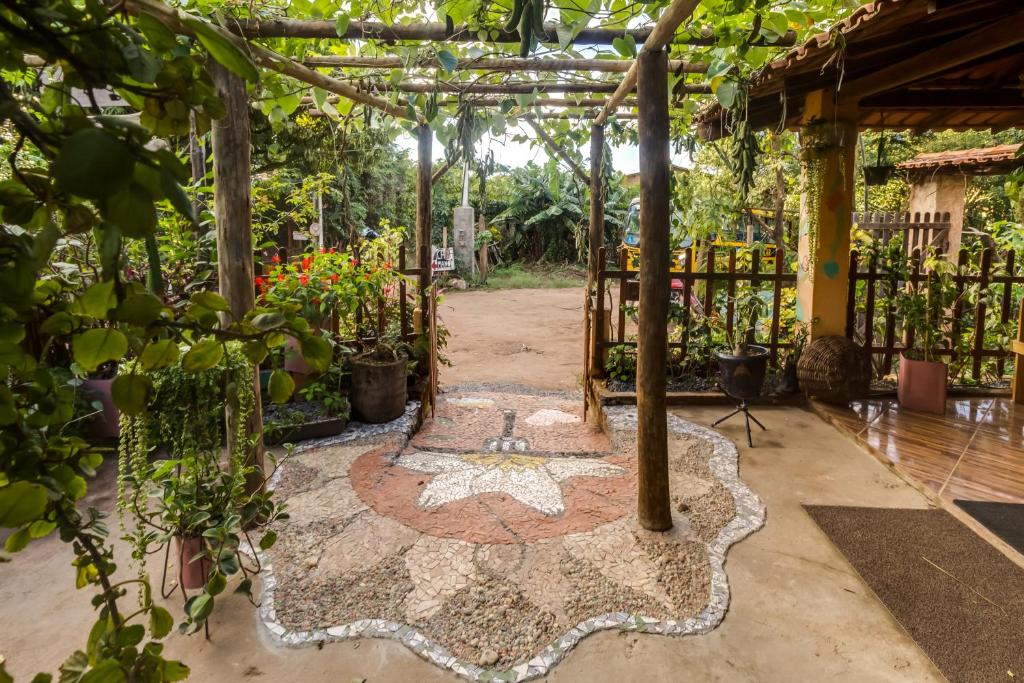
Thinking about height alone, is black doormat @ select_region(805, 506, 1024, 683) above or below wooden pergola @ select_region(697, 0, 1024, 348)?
below

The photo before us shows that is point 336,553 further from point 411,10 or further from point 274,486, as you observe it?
point 411,10

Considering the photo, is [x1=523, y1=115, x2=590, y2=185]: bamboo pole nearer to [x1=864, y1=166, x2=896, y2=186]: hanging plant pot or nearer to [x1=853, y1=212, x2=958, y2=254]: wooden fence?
[x1=864, y1=166, x2=896, y2=186]: hanging plant pot

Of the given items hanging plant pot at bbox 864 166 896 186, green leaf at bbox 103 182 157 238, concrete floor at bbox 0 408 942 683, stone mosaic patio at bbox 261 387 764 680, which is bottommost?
concrete floor at bbox 0 408 942 683

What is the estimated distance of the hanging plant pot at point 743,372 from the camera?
4.43 metres

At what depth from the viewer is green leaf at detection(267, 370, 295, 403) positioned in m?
0.58

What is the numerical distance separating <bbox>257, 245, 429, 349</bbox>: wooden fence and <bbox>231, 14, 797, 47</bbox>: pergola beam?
2001 mm

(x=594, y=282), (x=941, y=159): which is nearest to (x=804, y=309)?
(x=594, y=282)

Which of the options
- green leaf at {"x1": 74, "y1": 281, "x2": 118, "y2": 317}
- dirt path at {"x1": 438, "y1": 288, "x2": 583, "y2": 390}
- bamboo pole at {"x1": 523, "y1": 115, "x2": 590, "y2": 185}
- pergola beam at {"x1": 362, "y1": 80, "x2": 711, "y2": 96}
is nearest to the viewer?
green leaf at {"x1": 74, "y1": 281, "x2": 118, "y2": 317}

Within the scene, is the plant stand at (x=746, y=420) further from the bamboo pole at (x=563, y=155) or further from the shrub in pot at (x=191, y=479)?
the shrub in pot at (x=191, y=479)

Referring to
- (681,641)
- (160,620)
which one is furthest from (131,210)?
(681,641)

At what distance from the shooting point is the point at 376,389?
488cm

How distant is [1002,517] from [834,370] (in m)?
2.01

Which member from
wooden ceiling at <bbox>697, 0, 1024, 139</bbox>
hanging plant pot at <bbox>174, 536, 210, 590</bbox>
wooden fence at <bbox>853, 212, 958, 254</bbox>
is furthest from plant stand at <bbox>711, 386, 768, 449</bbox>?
wooden fence at <bbox>853, 212, 958, 254</bbox>

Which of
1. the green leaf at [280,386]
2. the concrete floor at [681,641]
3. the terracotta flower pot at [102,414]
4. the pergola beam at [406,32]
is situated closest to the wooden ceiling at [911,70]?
the pergola beam at [406,32]
